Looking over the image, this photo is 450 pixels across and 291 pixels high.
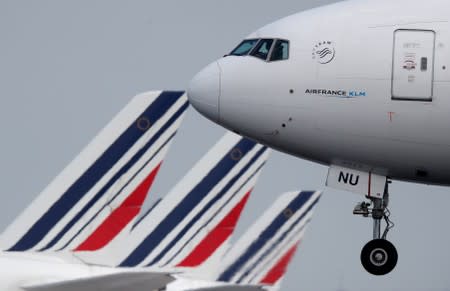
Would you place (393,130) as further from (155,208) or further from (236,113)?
(155,208)

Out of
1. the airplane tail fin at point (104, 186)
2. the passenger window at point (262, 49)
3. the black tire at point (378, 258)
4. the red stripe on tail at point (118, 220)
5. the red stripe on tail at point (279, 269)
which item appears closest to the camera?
the black tire at point (378, 258)

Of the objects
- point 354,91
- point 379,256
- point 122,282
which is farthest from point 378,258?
point 122,282

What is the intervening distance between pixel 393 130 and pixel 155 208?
23.1 m

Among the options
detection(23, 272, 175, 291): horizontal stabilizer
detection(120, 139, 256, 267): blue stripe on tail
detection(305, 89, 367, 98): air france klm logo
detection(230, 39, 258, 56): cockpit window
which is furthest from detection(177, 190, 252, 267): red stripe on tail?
detection(305, 89, 367, 98): air france klm logo

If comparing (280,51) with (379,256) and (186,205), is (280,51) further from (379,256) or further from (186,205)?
(186,205)

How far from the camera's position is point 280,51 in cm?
2983

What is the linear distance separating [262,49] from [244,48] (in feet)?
1.74

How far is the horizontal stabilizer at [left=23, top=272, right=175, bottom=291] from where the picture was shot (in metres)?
38.2

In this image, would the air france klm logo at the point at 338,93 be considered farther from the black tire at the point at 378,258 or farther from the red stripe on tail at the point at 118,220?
the red stripe on tail at the point at 118,220

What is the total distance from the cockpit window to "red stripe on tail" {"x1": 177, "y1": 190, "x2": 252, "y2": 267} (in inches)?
807

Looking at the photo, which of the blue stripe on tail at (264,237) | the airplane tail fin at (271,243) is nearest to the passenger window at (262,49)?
the blue stripe on tail at (264,237)

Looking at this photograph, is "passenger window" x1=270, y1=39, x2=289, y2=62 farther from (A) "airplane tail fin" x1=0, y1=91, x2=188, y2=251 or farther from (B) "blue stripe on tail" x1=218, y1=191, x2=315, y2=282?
(B) "blue stripe on tail" x1=218, y1=191, x2=315, y2=282

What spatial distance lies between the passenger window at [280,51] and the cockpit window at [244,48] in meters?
0.67

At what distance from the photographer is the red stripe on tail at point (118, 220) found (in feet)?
140
